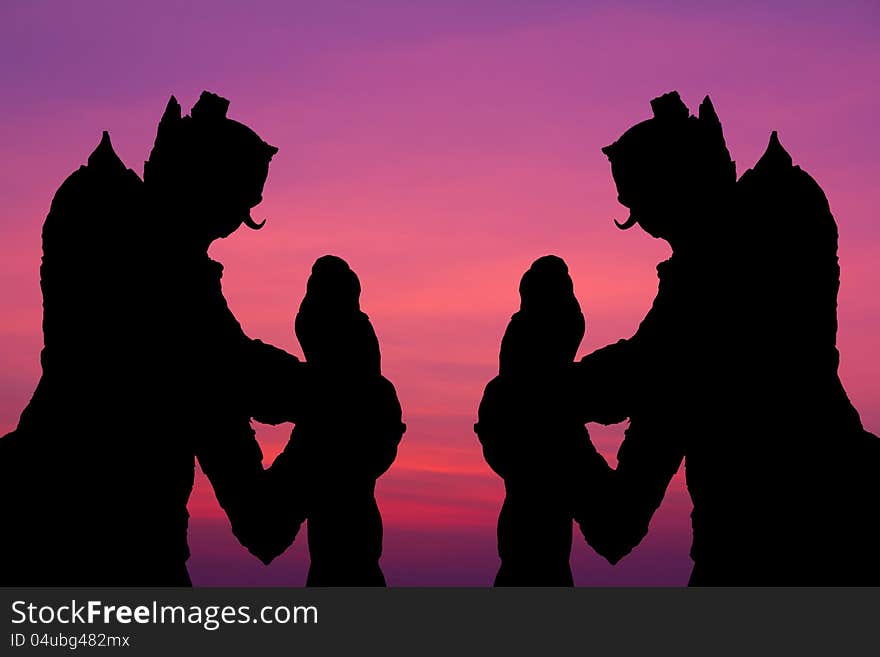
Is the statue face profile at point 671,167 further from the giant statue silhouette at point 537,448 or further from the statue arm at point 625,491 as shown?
the statue arm at point 625,491

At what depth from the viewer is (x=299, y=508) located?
14.0m

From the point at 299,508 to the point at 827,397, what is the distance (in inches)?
185

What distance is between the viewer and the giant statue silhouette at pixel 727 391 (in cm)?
1395

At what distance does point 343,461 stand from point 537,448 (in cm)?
167

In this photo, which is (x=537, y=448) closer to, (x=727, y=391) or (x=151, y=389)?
(x=727, y=391)

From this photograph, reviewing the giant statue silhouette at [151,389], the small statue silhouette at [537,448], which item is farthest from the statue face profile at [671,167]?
the giant statue silhouette at [151,389]

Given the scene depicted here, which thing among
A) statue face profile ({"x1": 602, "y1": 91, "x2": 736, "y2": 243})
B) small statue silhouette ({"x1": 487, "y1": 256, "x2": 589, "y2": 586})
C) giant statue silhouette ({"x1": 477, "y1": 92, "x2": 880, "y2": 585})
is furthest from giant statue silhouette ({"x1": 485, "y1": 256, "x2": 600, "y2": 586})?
statue face profile ({"x1": 602, "y1": 91, "x2": 736, "y2": 243})

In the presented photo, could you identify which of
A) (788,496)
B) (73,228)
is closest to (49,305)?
(73,228)

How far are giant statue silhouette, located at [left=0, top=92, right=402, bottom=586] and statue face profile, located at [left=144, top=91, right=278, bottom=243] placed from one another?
0.01 metres

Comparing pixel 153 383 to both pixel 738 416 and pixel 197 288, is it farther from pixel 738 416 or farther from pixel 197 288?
pixel 738 416

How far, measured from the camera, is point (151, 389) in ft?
46.5

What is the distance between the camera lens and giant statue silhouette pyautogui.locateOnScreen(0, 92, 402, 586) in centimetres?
1387

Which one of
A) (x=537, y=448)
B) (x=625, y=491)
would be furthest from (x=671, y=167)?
(x=625, y=491)

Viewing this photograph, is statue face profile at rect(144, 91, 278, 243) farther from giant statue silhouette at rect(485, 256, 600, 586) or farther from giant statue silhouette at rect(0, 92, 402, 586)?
giant statue silhouette at rect(485, 256, 600, 586)
